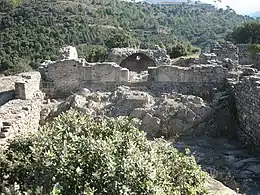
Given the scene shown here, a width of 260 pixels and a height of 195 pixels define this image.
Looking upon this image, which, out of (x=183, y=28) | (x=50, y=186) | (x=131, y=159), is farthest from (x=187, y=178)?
(x=183, y=28)

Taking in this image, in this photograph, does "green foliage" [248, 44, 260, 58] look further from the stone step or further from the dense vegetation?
the stone step

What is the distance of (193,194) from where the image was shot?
771cm

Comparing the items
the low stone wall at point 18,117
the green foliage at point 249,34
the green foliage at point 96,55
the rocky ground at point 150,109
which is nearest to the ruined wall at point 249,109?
the rocky ground at point 150,109

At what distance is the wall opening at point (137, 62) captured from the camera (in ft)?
72.9

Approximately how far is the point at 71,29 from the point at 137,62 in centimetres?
4158

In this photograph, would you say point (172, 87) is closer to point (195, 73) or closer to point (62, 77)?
point (195, 73)

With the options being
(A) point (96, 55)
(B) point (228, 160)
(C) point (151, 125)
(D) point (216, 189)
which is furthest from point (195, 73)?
(A) point (96, 55)

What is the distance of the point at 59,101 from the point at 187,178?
9.31 metres

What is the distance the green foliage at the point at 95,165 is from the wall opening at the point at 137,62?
13.6 m

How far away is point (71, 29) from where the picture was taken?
62.5 metres

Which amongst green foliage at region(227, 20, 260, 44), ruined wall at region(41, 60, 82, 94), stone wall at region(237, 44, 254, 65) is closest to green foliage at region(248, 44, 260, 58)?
stone wall at region(237, 44, 254, 65)

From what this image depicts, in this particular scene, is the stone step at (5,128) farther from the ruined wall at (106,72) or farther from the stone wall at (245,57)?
the stone wall at (245,57)

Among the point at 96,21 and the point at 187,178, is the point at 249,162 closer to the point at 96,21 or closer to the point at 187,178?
the point at 187,178

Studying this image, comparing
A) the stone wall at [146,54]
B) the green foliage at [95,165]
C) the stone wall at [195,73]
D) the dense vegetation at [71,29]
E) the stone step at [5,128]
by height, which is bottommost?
the dense vegetation at [71,29]
